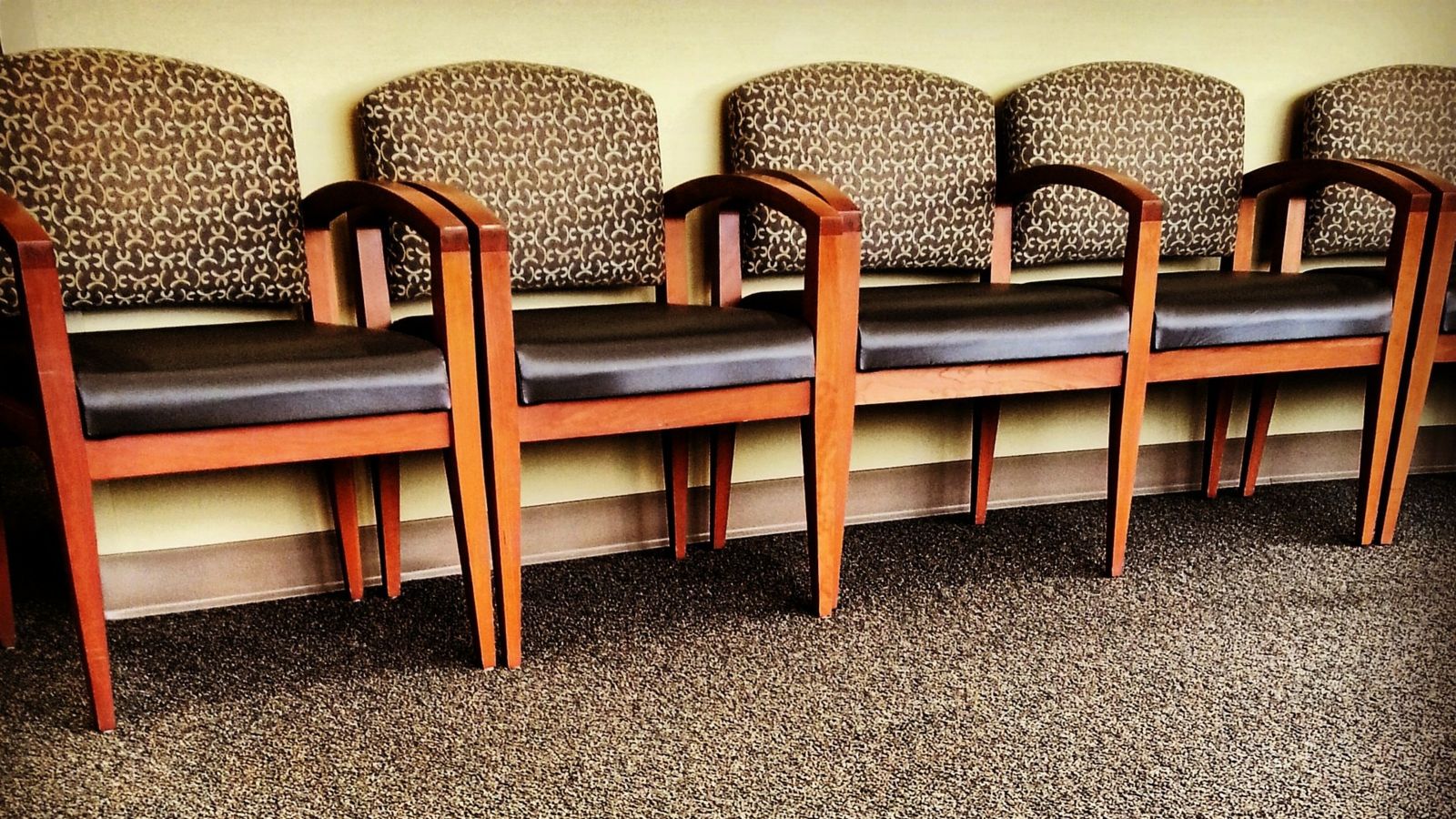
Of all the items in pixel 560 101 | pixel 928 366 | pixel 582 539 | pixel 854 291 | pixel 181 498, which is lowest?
pixel 582 539

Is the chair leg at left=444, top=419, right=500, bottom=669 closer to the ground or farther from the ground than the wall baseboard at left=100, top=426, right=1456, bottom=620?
farther from the ground

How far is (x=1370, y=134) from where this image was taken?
2105 mm

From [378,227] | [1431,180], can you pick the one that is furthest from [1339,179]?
[378,227]

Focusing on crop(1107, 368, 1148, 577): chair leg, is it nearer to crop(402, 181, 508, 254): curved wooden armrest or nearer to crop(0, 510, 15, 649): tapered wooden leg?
crop(402, 181, 508, 254): curved wooden armrest

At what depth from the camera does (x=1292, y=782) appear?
3.63ft

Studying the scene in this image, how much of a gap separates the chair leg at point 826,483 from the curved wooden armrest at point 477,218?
0.47 meters

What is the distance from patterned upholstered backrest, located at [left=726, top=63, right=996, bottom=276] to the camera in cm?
182

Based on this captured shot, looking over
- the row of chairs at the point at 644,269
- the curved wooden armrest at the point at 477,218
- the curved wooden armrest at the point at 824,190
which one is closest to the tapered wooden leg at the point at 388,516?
the row of chairs at the point at 644,269

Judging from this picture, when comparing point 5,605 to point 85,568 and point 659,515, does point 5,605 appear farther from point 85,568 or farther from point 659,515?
point 659,515

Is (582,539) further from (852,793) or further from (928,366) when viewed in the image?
(852,793)

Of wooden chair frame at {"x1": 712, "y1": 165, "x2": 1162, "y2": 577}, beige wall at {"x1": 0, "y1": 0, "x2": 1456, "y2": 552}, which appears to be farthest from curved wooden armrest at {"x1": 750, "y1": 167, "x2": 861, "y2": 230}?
beige wall at {"x1": 0, "y1": 0, "x2": 1456, "y2": 552}

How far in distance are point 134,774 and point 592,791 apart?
49 centimetres

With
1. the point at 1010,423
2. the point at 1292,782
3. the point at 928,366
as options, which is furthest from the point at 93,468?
the point at 1010,423

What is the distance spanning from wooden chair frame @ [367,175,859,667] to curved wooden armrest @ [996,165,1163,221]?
0.46 metres
